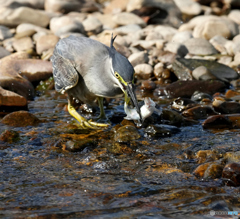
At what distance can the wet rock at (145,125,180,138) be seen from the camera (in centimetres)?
589

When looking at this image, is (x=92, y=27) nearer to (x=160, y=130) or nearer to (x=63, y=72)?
(x=63, y=72)

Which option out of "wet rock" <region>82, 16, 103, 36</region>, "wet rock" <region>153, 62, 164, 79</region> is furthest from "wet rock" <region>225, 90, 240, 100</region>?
"wet rock" <region>82, 16, 103, 36</region>

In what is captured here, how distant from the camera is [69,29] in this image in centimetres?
1215

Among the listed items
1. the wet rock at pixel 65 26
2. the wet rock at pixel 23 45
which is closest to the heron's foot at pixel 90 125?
the wet rock at pixel 23 45

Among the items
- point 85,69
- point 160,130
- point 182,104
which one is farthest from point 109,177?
point 182,104

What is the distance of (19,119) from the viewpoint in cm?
659

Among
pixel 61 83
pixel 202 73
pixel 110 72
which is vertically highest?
pixel 110 72

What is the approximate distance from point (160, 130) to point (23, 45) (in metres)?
7.24

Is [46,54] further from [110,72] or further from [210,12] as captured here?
[210,12]

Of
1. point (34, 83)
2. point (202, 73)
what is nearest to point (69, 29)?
point (34, 83)

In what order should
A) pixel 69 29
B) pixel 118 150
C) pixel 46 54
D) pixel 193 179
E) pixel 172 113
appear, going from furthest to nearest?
pixel 69 29 → pixel 46 54 → pixel 172 113 → pixel 118 150 → pixel 193 179

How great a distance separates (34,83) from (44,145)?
435 cm

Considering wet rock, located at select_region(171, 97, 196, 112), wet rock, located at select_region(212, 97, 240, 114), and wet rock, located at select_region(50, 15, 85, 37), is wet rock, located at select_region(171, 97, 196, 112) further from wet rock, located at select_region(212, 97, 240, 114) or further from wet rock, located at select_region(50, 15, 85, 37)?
wet rock, located at select_region(50, 15, 85, 37)

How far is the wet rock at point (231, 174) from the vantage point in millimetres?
3877
